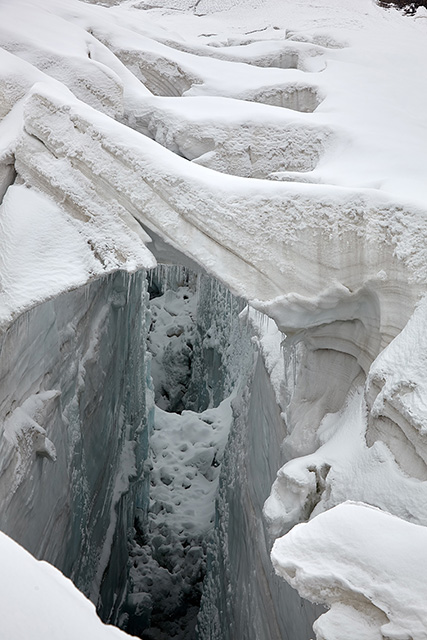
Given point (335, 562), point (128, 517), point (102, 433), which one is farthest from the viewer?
point (128, 517)

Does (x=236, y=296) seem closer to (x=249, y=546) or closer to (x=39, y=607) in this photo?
(x=249, y=546)

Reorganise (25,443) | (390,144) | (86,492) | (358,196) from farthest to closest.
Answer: (86,492) < (390,144) < (25,443) < (358,196)

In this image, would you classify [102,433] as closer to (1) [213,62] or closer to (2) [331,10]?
(1) [213,62]

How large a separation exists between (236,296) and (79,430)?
1541mm

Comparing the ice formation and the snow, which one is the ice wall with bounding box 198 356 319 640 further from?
the snow

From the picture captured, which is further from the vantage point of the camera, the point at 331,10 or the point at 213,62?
the point at 331,10

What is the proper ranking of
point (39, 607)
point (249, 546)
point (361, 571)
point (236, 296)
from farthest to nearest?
point (249, 546)
point (236, 296)
point (361, 571)
point (39, 607)

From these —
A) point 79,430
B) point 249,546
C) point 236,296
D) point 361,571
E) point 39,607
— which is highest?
point 39,607

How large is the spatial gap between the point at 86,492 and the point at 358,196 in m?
3.33

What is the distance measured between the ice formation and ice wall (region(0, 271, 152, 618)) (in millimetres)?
23

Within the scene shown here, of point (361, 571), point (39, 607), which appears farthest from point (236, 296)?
point (39, 607)

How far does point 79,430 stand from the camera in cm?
462

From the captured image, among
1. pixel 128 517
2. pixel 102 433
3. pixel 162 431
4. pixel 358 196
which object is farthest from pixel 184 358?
pixel 358 196

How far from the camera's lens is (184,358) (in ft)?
35.4
